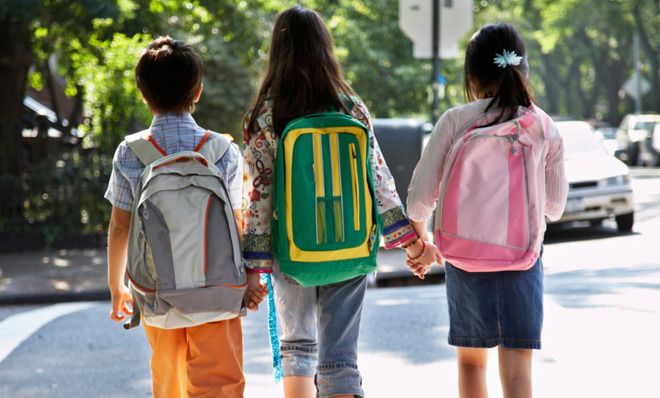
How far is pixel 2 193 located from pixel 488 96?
36.4ft

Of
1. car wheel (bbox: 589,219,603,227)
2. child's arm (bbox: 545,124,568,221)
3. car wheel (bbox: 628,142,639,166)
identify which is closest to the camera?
child's arm (bbox: 545,124,568,221)

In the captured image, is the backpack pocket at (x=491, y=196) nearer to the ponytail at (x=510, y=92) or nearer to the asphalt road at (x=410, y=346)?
the ponytail at (x=510, y=92)

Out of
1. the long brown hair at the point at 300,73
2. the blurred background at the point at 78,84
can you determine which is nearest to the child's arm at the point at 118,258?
the long brown hair at the point at 300,73

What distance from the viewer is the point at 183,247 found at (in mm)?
3656

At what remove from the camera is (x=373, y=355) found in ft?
22.4

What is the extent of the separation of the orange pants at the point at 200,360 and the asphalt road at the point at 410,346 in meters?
2.14

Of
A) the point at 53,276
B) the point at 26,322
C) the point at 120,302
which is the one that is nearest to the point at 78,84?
the point at 53,276

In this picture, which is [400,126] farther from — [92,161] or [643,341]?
[643,341]

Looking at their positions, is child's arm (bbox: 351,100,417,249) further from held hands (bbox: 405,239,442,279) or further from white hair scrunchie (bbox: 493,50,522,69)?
white hair scrunchie (bbox: 493,50,522,69)

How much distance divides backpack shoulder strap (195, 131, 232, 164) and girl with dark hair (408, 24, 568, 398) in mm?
749

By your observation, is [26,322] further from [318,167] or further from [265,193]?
[318,167]

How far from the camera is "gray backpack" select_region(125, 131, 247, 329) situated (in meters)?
3.64

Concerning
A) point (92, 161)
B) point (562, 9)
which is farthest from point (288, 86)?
point (562, 9)

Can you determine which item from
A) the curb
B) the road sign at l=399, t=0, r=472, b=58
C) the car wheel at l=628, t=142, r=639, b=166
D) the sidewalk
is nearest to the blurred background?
the sidewalk
